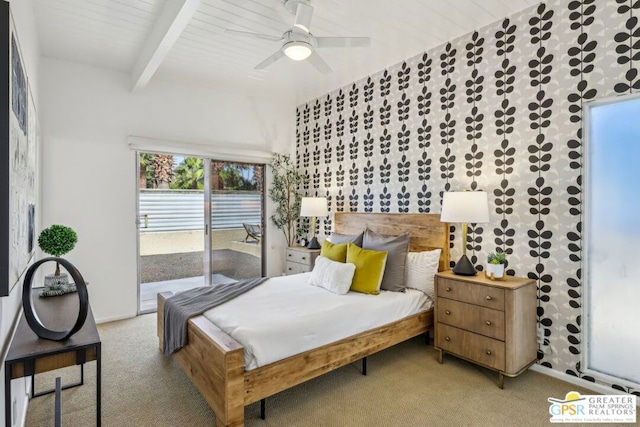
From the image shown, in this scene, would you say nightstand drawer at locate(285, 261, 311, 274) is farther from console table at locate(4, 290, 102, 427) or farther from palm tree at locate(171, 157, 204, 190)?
console table at locate(4, 290, 102, 427)

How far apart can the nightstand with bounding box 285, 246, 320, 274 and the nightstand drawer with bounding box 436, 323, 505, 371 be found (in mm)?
1963

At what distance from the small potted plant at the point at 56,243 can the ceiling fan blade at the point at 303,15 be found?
7.68 ft

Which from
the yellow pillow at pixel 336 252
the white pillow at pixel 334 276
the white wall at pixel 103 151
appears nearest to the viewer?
the white pillow at pixel 334 276

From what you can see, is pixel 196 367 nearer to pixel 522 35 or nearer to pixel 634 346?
pixel 634 346

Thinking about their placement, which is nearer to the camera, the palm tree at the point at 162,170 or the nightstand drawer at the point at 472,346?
the nightstand drawer at the point at 472,346

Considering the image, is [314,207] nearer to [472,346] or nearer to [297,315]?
[297,315]

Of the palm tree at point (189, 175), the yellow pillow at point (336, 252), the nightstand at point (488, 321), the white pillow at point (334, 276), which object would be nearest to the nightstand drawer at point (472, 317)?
the nightstand at point (488, 321)

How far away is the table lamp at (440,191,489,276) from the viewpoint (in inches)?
113

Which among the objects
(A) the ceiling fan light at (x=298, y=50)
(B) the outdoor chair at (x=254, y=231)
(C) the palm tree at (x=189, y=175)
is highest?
(A) the ceiling fan light at (x=298, y=50)

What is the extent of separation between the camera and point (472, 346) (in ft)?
9.10

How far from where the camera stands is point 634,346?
2.43 m

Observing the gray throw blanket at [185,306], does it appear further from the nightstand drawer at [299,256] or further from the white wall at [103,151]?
the white wall at [103,151]

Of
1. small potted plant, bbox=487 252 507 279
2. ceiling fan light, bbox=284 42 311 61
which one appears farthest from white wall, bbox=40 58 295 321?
small potted plant, bbox=487 252 507 279

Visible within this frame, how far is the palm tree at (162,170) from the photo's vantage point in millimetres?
4430
